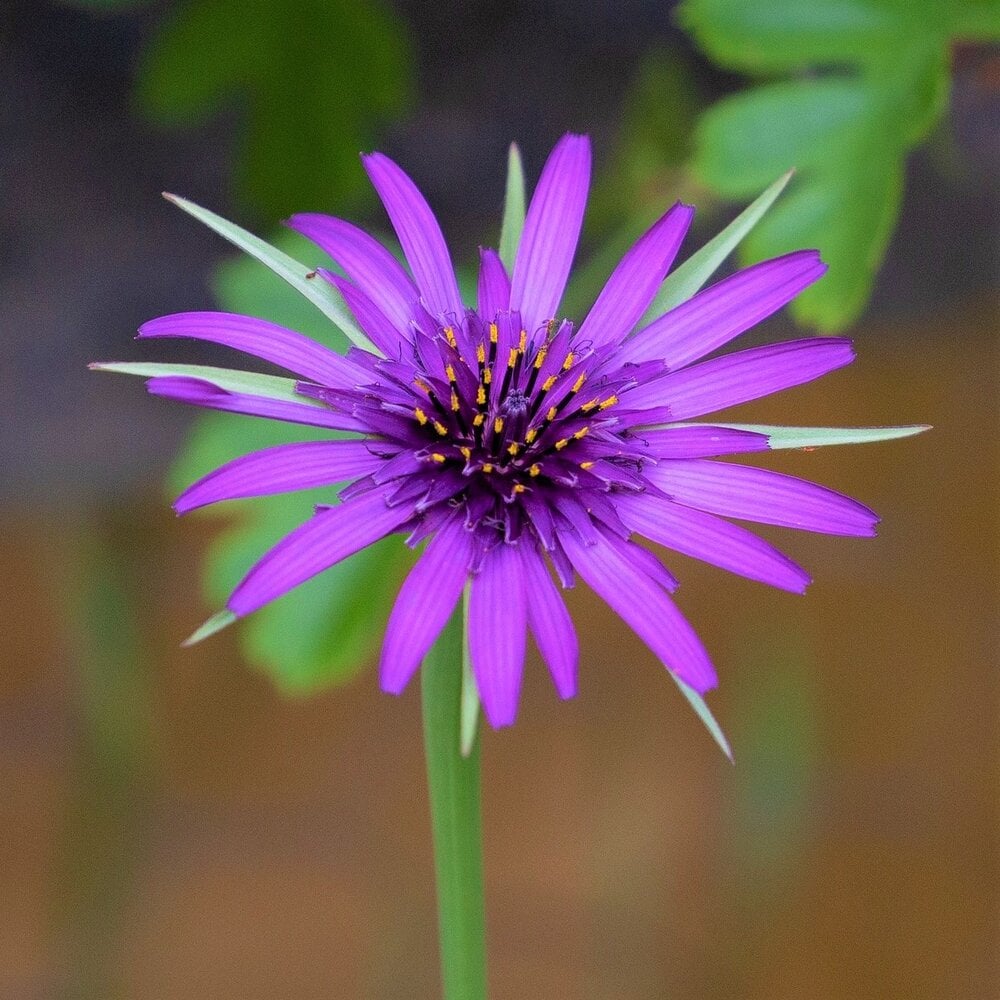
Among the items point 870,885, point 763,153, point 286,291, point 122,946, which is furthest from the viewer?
point 870,885

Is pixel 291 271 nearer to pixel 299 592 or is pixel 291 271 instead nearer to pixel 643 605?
pixel 643 605

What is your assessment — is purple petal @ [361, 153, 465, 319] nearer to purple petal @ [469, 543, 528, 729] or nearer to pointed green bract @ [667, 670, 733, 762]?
purple petal @ [469, 543, 528, 729]

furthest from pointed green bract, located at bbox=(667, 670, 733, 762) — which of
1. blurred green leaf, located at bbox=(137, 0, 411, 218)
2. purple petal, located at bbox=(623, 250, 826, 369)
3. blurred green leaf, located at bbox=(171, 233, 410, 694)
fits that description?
blurred green leaf, located at bbox=(137, 0, 411, 218)

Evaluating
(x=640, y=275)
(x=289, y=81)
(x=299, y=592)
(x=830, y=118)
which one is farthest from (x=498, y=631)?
(x=289, y=81)

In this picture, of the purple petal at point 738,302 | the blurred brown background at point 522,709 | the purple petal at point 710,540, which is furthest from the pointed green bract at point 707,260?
the blurred brown background at point 522,709

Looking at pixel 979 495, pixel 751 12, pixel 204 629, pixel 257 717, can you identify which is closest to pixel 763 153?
pixel 751 12

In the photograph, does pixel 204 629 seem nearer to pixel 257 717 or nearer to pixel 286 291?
pixel 286 291
